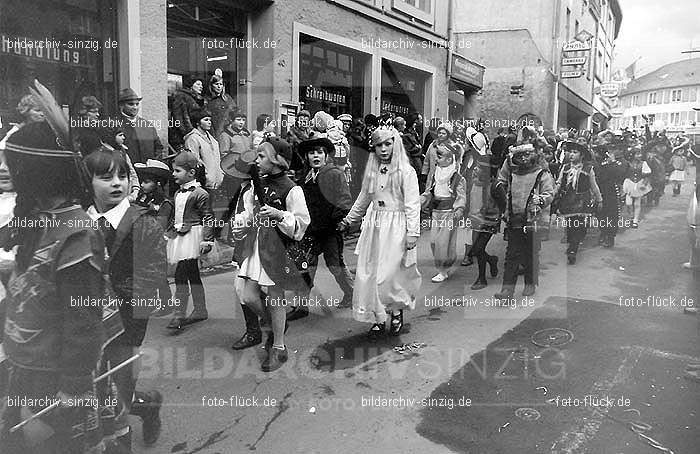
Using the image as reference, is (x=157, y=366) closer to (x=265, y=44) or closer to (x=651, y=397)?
(x=651, y=397)

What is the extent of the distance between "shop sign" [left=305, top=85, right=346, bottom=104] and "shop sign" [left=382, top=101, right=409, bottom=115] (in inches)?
74.9

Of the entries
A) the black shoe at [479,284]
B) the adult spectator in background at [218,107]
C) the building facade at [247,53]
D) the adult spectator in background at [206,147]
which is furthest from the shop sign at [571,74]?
the adult spectator in background at [206,147]

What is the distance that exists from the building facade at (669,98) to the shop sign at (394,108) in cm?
597

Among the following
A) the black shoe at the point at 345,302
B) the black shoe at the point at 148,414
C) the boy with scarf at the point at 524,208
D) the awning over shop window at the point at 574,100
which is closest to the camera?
the black shoe at the point at 148,414

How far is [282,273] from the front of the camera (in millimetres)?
4441

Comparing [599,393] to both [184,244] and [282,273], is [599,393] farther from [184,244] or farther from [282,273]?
[184,244]

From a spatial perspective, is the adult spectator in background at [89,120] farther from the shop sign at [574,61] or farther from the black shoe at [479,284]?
the shop sign at [574,61]

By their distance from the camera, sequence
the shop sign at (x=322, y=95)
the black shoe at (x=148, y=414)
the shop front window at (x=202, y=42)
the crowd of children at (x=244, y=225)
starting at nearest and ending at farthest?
the crowd of children at (x=244, y=225), the black shoe at (x=148, y=414), the shop front window at (x=202, y=42), the shop sign at (x=322, y=95)

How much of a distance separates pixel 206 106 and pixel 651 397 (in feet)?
21.1

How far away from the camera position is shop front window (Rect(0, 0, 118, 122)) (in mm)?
6750

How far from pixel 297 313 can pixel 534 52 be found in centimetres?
1928

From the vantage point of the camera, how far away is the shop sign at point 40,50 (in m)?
6.71

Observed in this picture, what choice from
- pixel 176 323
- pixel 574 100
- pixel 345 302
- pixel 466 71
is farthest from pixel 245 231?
pixel 574 100

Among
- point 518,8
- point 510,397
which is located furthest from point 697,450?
point 518,8
